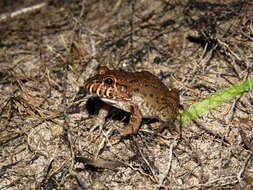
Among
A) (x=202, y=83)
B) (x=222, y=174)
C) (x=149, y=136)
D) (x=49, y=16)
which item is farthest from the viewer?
(x=49, y=16)

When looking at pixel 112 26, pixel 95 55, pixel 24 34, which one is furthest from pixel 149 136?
pixel 24 34

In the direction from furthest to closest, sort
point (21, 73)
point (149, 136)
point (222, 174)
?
point (21, 73), point (149, 136), point (222, 174)

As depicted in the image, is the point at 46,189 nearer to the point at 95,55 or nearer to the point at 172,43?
the point at 95,55

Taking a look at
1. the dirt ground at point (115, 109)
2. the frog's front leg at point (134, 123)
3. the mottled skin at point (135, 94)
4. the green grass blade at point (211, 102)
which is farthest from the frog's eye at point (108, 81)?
the green grass blade at point (211, 102)

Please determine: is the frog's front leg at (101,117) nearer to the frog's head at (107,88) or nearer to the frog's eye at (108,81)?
the frog's head at (107,88)

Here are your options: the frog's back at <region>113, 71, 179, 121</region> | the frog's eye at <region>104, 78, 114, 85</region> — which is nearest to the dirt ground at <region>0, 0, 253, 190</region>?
the frog's back at <region>113, 71, 179, 121</region>

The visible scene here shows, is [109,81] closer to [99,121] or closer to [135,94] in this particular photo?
[135,94]

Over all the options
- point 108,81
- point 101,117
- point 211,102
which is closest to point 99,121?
point 101,117
